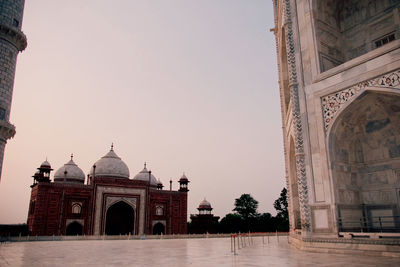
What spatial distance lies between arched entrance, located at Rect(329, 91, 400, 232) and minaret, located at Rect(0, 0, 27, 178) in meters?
15.6

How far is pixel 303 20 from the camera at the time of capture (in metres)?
11.6

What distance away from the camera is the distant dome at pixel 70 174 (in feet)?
111

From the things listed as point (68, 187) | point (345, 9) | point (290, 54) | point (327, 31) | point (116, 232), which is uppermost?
point (345, 9)

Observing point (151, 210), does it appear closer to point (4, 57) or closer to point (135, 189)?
point (135, 189)

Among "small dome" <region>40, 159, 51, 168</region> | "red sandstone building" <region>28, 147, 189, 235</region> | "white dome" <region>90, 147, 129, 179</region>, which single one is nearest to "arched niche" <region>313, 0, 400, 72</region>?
"red sandstone building" <region>28, 147, 189, 235</region>

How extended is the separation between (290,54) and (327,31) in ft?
5.10

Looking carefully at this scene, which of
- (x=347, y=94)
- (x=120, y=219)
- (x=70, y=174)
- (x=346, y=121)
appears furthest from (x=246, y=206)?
(x=347, y=94)

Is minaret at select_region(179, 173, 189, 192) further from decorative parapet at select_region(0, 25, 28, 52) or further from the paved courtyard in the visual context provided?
the paved courtyard

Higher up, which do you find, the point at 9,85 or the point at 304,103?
the point at 9,85

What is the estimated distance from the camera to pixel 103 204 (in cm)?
2912

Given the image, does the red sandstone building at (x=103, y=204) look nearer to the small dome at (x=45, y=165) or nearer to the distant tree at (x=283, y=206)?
the small dome at (x=45, y=165)

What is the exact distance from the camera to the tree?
4897 cm

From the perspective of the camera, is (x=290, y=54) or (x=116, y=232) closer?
(x=290, y=54)

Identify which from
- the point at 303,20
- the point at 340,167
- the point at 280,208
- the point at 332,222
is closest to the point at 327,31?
the point at 303,20
